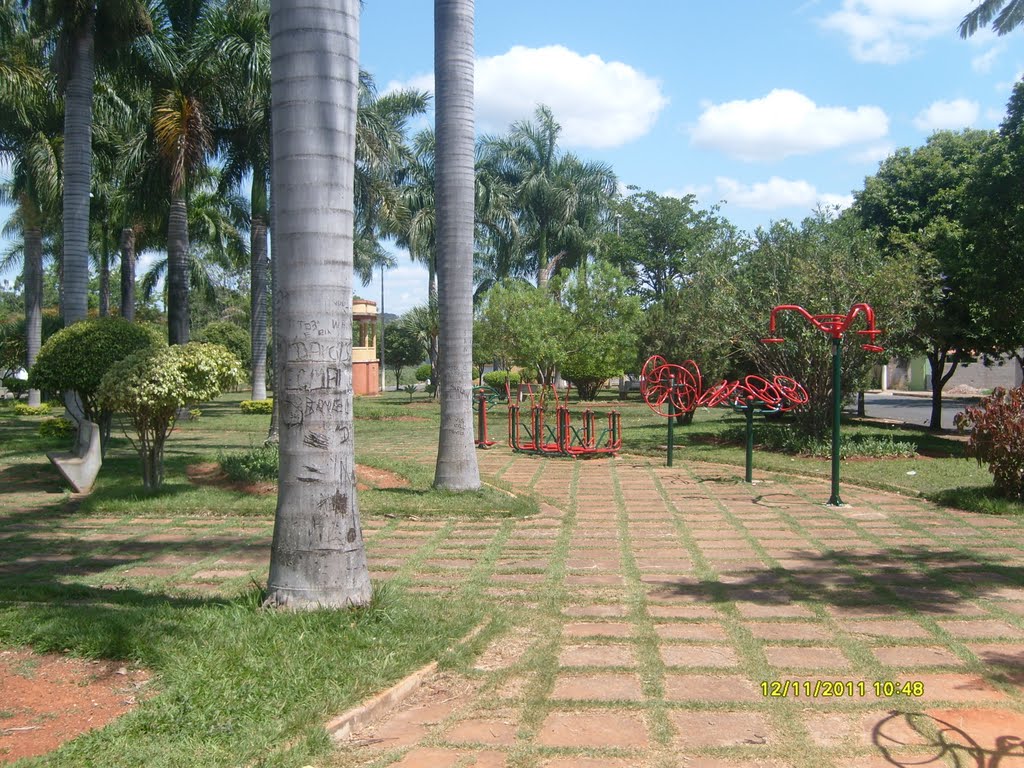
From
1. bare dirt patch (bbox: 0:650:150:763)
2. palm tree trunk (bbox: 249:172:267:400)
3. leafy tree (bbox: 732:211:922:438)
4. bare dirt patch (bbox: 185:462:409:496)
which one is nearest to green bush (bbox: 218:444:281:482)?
bare dirt patch (bbox: 185:462:409:496)

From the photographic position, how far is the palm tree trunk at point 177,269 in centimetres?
2112

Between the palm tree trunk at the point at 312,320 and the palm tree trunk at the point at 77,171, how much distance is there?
1117 cm

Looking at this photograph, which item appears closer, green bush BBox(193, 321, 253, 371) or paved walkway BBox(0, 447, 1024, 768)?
paved walkway BBox(0, 447, 1024, 768)

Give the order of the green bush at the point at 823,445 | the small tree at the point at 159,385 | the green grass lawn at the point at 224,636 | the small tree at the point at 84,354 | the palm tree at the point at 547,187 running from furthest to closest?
the palm tree at the point at 547,187 < the green bush at the point at 823,445 < the small tree at the point at 84,354 < the small tree at the point at 159,385 < the green grass lawn at the point at 224,636

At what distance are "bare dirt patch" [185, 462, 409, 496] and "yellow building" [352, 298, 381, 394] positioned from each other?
3040 centimetres

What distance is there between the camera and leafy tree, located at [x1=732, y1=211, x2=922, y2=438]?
14812 millimetres

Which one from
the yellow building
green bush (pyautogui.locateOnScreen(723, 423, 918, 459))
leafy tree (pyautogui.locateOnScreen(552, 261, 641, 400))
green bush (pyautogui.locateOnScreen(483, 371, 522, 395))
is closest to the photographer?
green bush (pyautogui.locateOnScreen(723, 423, 918, 459))

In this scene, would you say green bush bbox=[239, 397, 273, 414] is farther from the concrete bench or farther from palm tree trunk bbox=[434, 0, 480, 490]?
palm tree trunk bbox=[434, 0, 480, 490]

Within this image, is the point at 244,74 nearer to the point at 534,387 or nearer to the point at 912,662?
the point at 912,662

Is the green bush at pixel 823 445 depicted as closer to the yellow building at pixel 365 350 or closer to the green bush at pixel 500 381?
→ the green bush at pixel 500 381

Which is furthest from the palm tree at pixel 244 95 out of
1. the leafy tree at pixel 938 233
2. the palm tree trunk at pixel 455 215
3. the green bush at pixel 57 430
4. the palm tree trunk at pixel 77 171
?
the leafy tree at pixel 938 233

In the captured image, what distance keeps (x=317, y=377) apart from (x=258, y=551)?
3.10 m

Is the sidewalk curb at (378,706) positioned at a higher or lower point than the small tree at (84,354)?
A: lower

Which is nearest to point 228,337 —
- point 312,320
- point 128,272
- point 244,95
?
point 128,272
